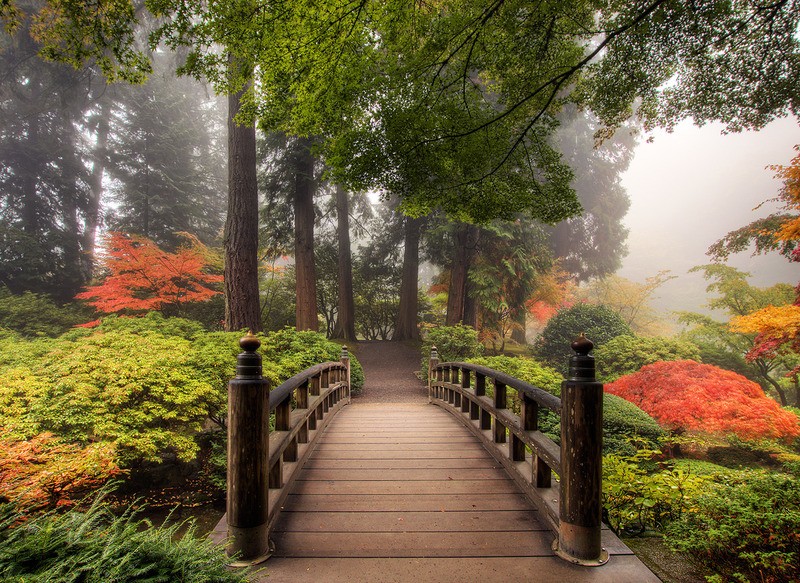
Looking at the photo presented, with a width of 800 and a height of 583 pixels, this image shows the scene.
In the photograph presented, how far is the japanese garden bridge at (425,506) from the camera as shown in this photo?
209 centimetres

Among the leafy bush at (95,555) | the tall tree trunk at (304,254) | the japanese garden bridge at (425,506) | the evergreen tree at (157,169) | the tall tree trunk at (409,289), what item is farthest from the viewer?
the evergreen tree at (157,169)

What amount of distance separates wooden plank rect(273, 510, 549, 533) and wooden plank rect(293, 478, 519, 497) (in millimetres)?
315

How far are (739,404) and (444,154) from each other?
6.57 metres

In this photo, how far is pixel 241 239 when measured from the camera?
8250mm

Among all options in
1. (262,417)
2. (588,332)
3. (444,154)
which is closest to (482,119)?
(444,154)

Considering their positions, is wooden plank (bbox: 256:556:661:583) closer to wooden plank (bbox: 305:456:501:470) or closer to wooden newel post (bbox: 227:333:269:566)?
wooden newel post (bbox: 227:333:269:566)

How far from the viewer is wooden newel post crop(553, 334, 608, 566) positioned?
2.11m

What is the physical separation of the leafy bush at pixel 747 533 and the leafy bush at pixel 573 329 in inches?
442

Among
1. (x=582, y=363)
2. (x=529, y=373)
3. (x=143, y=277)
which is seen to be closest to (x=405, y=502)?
(x=582, y=363)

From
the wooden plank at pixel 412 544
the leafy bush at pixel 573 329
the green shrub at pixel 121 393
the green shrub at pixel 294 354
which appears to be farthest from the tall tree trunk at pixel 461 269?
the wooden plank at pixel 412 544

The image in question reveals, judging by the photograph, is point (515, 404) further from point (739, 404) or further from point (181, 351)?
point (181, 351)

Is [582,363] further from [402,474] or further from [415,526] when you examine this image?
[402,474]

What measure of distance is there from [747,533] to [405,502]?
2.22m

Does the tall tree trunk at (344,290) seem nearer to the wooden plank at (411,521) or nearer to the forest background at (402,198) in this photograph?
the forest background at (402,198)
